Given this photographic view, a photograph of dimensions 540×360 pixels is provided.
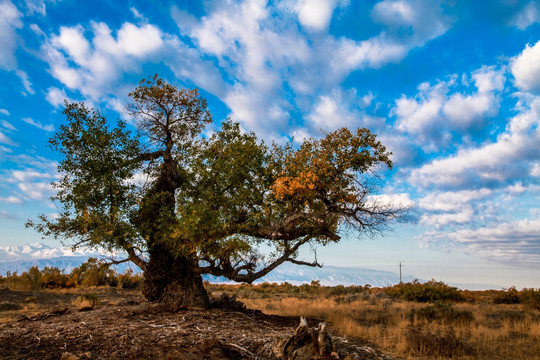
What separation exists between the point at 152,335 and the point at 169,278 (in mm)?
5804

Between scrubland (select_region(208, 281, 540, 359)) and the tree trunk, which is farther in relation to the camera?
the tree trunk

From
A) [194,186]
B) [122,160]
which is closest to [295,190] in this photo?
[194,186]

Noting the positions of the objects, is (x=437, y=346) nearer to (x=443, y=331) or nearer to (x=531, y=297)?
(x=443, y=331)

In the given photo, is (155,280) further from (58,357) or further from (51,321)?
(58,357)

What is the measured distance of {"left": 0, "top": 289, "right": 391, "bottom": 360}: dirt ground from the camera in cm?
923

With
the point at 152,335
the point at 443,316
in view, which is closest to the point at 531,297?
the point at 443,316

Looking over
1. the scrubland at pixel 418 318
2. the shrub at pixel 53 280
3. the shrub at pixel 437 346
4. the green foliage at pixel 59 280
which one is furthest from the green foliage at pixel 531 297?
the shrub at pixel 53 280

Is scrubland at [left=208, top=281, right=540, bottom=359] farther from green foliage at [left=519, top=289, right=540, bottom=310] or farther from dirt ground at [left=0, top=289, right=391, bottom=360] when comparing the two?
dirt ground at [left=0, top=289, right=391, bottom=360]

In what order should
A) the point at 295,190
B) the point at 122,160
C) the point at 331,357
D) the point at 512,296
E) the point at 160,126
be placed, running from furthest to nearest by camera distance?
1. the point at 512,296
2. the point at 160,126
3. the point at 122,160
4. the point at 295,190
5. the point at 331,357

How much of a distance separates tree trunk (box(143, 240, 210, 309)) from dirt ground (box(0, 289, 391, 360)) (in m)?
1.05

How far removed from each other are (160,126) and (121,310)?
8589 mm

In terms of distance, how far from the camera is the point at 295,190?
561 inches

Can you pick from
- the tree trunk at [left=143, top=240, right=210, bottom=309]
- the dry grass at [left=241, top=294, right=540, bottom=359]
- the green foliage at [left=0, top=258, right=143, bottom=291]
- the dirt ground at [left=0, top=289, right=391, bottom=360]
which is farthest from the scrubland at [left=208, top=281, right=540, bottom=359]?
the green foliage at [left=0, top=258, right=143, bottom=291]

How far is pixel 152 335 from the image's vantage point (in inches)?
432
